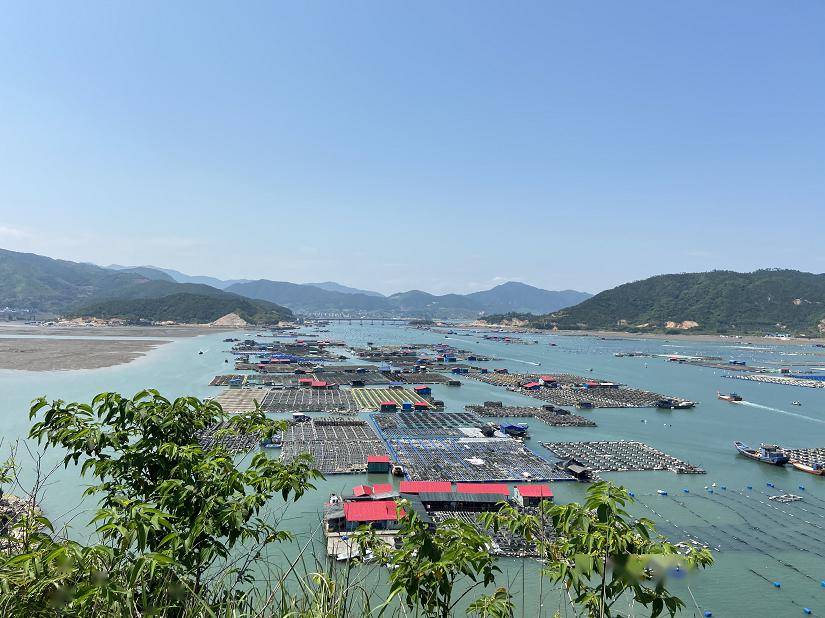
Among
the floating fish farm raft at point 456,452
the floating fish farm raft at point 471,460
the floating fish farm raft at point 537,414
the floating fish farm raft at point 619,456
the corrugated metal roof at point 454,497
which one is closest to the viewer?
the corrugated metal roof at point 454,497

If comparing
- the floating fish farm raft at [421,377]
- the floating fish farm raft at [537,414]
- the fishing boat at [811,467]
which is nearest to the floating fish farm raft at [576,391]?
the floating fish farm raft at [537,414]

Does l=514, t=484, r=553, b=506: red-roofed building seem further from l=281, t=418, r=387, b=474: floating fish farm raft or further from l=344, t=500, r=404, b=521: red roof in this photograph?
l=281, t=418, r=387, b=474: floating fish farm raft

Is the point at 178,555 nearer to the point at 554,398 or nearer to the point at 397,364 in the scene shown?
the point at 554,398

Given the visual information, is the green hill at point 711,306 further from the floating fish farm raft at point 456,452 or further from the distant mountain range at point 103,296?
the floating fish farm raft at point 456,452

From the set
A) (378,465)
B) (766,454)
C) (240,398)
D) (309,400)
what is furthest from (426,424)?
(766,454)

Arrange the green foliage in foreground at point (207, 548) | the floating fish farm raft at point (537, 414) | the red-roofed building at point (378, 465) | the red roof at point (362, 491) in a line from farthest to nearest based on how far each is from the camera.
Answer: the floating fish farm raft at point (537, 414) → the red-roofed building at point (378, 465) → the red roof at point (362, 491) → the green foliage in foreground at point (207, 548)

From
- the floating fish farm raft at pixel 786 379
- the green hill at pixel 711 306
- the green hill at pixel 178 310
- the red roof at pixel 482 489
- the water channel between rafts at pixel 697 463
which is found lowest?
Result: the water channel between rafts at pixel 697 463

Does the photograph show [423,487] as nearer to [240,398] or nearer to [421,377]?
[240,398]
